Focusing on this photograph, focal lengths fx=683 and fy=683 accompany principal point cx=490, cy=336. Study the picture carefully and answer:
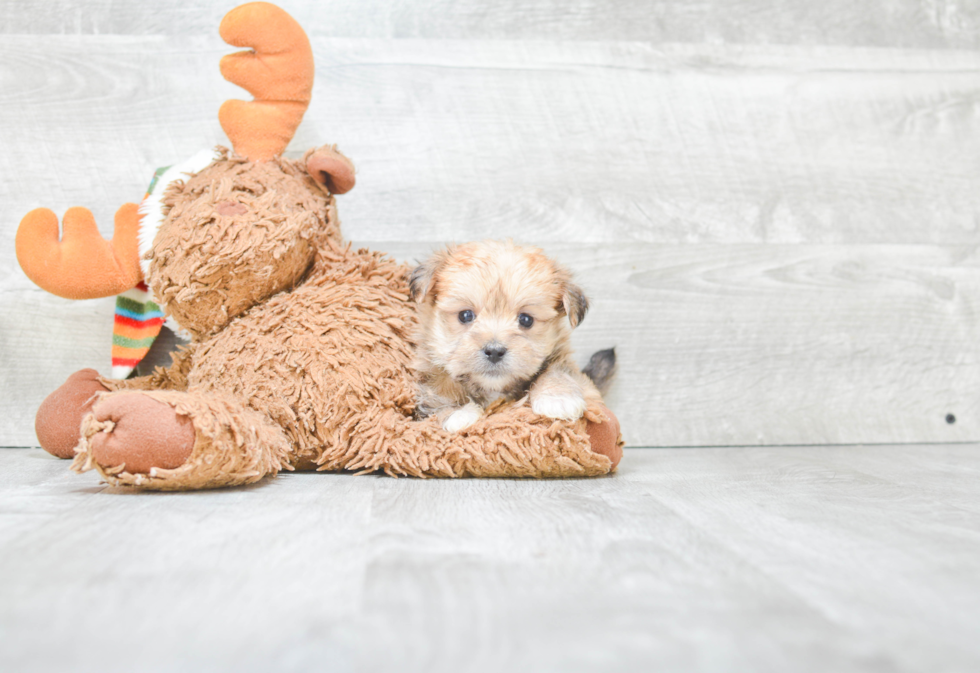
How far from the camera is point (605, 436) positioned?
1585 mm

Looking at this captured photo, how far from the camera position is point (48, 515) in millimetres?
1136

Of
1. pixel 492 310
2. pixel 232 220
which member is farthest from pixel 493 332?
pixel 232 220

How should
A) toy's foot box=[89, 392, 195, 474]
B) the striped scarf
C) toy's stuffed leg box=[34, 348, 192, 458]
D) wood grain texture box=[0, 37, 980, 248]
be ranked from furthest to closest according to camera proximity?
wood grain texture box=[0, 37, 980, 248], the striped scarf, toy's stuffed leg box=[34, 348, 192, 458], toy's foot box=[89, 392, 195, 474]

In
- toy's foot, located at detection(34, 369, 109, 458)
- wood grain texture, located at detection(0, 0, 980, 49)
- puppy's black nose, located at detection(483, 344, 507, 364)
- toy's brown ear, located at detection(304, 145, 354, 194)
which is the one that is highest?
wood grain texture, located at detection(0, 0, 980, 49)

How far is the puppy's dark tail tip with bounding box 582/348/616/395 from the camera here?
6.84ft

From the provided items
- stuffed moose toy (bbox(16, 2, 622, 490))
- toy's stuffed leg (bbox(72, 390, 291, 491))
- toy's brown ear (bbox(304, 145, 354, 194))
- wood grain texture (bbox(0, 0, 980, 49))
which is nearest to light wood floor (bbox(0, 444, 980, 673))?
toy's stuffed leg (bbox(72, 390, 291, 491))

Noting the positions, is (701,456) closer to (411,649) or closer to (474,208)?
(474,208)

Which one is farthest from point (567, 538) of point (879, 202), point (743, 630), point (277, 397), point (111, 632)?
point (879, 202)

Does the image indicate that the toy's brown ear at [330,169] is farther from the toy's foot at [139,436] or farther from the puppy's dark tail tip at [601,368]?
the puppy's dark tail tip at [601,368]

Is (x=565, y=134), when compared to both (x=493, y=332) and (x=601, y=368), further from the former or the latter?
(x=493, y=332)

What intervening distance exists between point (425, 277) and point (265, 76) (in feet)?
2.13

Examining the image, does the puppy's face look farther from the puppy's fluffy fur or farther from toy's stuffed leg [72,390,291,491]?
toy's stuffed leg [72,390,291,491]

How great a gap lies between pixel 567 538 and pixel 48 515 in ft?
2.82

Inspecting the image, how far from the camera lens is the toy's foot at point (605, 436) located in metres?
1.57
